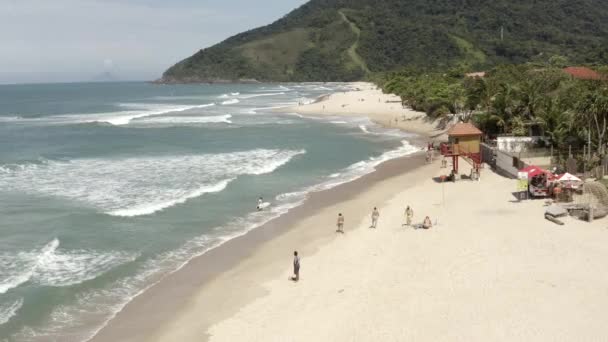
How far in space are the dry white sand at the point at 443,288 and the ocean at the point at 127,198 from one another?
122 inches

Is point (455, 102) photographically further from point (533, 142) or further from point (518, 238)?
point (518, 238)

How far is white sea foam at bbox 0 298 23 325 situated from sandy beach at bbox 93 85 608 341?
2.89 meters

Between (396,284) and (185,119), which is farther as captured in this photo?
(185,119)

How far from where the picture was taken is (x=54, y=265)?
62.6 ft

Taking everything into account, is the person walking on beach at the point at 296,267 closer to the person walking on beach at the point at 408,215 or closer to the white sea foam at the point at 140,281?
the white sea foam at the point at 140,281

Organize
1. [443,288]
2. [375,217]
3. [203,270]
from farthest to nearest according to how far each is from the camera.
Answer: [375,217]
[203,270]
[443,288]

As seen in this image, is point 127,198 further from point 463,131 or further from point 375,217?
point 463,131

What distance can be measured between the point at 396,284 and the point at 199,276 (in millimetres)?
Result: 5997

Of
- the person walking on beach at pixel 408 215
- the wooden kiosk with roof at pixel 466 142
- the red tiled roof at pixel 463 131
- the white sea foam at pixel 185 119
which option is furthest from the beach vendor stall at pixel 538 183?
the white sea foam at pixel 185 119

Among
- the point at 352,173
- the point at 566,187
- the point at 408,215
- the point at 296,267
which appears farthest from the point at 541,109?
the point at 296,267

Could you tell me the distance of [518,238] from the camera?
18938mm

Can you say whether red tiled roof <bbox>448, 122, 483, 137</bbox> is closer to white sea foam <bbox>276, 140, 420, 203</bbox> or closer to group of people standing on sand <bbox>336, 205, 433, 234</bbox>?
white sea foam <bbox>276, 140, 420, 203</bbox>

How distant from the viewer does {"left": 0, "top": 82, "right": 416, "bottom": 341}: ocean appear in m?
16.8

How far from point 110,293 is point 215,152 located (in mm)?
27134
